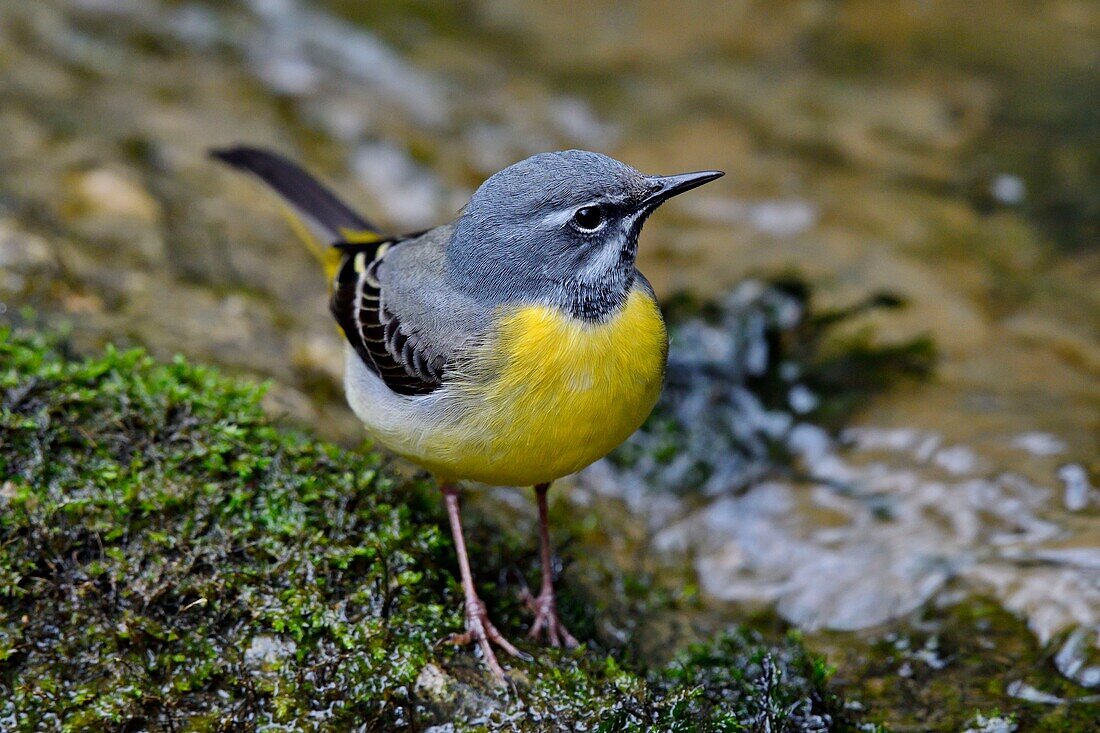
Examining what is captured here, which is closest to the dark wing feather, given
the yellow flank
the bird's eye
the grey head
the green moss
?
the yellow flank

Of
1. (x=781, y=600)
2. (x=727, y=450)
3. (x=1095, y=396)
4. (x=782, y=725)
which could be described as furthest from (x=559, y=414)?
(x=1095, y=396)

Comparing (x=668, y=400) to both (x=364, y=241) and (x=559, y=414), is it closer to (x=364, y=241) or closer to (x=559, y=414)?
(x=364, y=241)

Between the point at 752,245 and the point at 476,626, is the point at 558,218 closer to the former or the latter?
the point at 476,626

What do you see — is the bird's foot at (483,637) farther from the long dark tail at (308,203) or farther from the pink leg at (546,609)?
the long dark tail at (308,203)

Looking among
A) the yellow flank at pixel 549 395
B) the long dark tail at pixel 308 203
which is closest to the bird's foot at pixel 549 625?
the yellow flank at pixel 549 395

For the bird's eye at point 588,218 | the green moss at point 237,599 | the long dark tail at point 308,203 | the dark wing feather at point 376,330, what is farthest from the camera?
the long dark tail at point 308,203

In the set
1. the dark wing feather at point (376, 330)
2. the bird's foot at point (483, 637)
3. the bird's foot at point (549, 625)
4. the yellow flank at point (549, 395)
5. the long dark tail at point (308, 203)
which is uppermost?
the long dark tail at point (308, 203)
